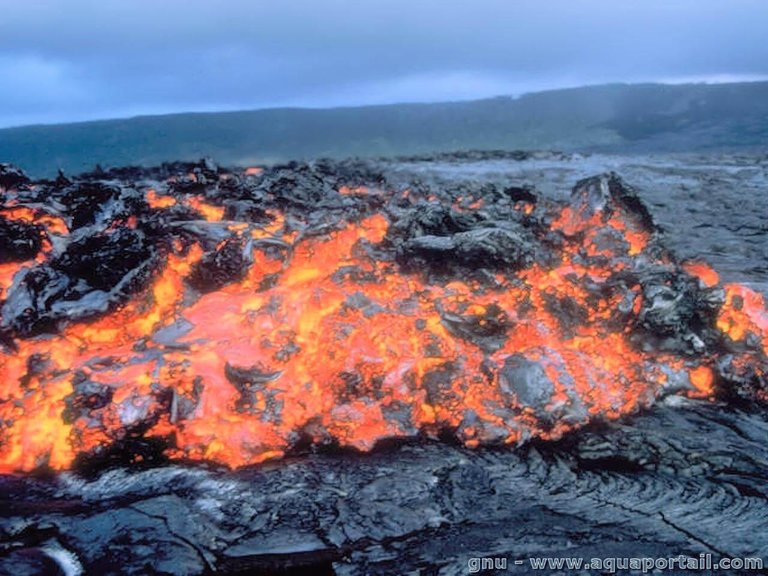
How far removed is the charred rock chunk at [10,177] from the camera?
9.08 metres

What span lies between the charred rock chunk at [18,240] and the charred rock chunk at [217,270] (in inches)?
74.4

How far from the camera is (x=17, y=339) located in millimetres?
4984

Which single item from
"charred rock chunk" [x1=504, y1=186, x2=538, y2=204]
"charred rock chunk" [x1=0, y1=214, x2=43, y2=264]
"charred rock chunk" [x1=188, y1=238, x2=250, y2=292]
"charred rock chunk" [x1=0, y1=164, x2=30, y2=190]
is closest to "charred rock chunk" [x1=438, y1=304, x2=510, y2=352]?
"charred rock chunk" [x1=188, y1=238, x2=250, y2=292]

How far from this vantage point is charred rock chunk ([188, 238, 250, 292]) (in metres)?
5.94

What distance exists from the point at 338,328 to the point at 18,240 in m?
4.01

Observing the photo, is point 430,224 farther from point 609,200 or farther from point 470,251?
point 609,200

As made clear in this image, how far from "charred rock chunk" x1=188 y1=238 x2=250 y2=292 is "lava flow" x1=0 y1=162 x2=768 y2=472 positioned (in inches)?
0.9

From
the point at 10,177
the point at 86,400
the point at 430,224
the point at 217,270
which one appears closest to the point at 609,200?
the point at 430,224

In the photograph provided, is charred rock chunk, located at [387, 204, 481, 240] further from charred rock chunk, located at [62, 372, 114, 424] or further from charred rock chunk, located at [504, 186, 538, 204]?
charred rock chunk, located at [62, 372, 114, 424]

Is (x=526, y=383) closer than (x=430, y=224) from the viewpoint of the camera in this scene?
Yes

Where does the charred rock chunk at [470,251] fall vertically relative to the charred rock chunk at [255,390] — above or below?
above

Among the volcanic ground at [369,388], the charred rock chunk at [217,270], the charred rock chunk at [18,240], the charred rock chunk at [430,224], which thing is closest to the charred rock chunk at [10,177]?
the volcanic ground at [369,388]

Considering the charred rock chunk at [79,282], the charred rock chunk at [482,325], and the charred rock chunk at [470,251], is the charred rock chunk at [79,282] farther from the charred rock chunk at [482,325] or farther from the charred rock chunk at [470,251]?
the charred rock chunk at [482,325]

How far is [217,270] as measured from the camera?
5941mm
